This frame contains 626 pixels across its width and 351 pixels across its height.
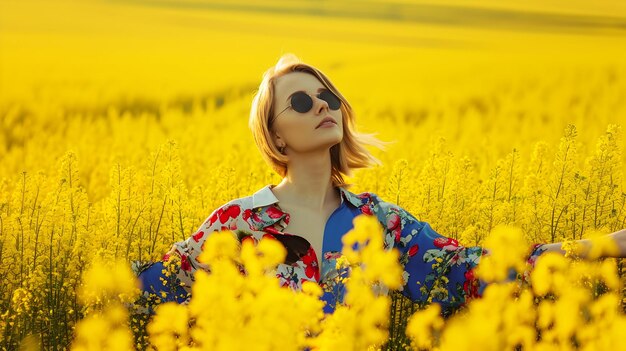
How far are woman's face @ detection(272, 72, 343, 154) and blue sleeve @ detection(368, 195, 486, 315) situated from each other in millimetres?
332

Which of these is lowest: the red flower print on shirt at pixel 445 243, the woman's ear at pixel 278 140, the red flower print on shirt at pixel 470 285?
the red flower print on shirt at pixel 470 285

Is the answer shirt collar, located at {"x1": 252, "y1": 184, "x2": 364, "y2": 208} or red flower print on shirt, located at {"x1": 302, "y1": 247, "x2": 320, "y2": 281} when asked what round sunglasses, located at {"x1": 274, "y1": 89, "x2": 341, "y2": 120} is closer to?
shirt collar, located at {"x1": 252, "y1": 184, "x2": 364, "y2": 208}

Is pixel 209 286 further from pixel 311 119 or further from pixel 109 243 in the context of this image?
pixel 109 243

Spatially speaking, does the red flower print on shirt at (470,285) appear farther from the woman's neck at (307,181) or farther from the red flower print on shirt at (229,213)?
the red flower print on shirt at (229,213)

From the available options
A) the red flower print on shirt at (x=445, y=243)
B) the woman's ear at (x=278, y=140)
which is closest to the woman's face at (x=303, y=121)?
the woman's ear at (x=278, y=140)

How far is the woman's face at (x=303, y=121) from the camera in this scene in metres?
3.01

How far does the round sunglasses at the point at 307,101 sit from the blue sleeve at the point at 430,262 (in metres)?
0.37

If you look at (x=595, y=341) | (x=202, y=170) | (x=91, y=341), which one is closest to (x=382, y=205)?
(x=595, y=341)

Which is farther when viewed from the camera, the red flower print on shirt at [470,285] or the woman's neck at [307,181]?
the woman's neck at [307,181]

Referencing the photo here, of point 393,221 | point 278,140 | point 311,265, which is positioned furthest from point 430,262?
point 278,140

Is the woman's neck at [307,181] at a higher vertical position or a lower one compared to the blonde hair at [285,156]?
lower

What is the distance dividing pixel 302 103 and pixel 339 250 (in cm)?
46

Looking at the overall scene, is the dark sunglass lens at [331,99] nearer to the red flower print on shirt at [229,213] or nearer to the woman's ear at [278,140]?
the woman's ear at [278,140]

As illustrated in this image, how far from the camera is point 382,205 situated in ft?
10.5
